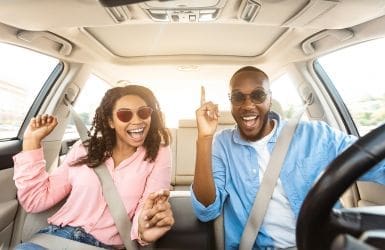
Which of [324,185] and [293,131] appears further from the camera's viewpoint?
[293,131]

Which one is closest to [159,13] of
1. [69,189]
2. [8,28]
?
[8,28]

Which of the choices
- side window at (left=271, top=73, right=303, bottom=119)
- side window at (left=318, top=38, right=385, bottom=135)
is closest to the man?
side window at (left=318, top=38, right=385, bottom=135)

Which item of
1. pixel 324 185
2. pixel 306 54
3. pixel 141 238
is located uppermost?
pixel 306 54

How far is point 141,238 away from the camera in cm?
161

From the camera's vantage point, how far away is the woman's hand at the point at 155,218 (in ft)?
5.09

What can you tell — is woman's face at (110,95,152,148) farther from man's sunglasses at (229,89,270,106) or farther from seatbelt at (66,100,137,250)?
man's sunglasses at (229,89,270,106)

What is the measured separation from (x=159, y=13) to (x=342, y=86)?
155 centimetres

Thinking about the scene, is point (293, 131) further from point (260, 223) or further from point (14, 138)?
point (14, 138)

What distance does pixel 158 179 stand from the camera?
1787 millimetres

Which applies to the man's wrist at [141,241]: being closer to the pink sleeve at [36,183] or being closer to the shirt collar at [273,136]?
the pink sleeve at [36,183]

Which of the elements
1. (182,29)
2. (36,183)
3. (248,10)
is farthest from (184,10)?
(36,183)

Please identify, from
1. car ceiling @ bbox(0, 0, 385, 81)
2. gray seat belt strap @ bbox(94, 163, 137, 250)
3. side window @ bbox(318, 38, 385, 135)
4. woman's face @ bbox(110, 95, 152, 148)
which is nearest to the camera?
car ceiling @ bbox(0, 0, 385, 81)

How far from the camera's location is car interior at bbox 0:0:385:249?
1582 millimetres

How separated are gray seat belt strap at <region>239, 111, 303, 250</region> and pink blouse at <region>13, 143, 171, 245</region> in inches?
18.1
